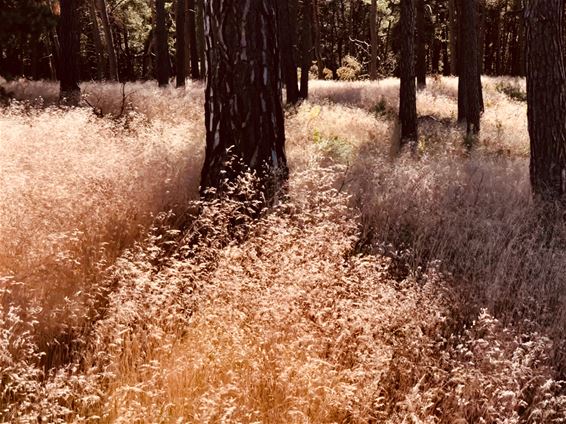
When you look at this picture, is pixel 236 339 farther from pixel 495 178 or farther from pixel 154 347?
pixel 495 178

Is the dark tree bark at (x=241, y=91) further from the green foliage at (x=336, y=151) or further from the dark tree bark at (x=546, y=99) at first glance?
the dark tree bark at (x=546, y=99)

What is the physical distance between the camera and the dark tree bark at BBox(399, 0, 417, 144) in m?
11.5

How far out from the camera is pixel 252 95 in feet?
16.4

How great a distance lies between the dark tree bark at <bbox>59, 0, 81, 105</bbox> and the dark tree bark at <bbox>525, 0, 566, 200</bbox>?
9885 millimetres

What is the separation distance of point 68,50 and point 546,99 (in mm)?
11551

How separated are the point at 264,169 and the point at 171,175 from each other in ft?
3.07

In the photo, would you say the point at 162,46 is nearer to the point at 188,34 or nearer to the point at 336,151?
the point at 336,151

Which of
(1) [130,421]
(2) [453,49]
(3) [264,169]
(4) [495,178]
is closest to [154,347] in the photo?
(1) [130,421]

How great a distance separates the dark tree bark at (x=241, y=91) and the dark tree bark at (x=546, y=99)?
341 cm

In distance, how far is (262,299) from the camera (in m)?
3.07

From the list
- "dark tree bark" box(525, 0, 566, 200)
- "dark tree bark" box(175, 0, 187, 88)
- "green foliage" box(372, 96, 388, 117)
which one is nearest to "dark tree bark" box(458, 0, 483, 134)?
"green foliage" box(372, 96, 388, 117)

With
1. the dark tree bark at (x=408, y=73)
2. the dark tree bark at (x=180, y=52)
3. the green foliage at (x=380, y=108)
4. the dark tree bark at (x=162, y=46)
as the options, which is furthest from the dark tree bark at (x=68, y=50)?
the green foliage at (x=380, y=108)

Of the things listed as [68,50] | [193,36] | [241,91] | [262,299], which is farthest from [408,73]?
[193,36]

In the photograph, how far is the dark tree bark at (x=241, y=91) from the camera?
4.88 m
